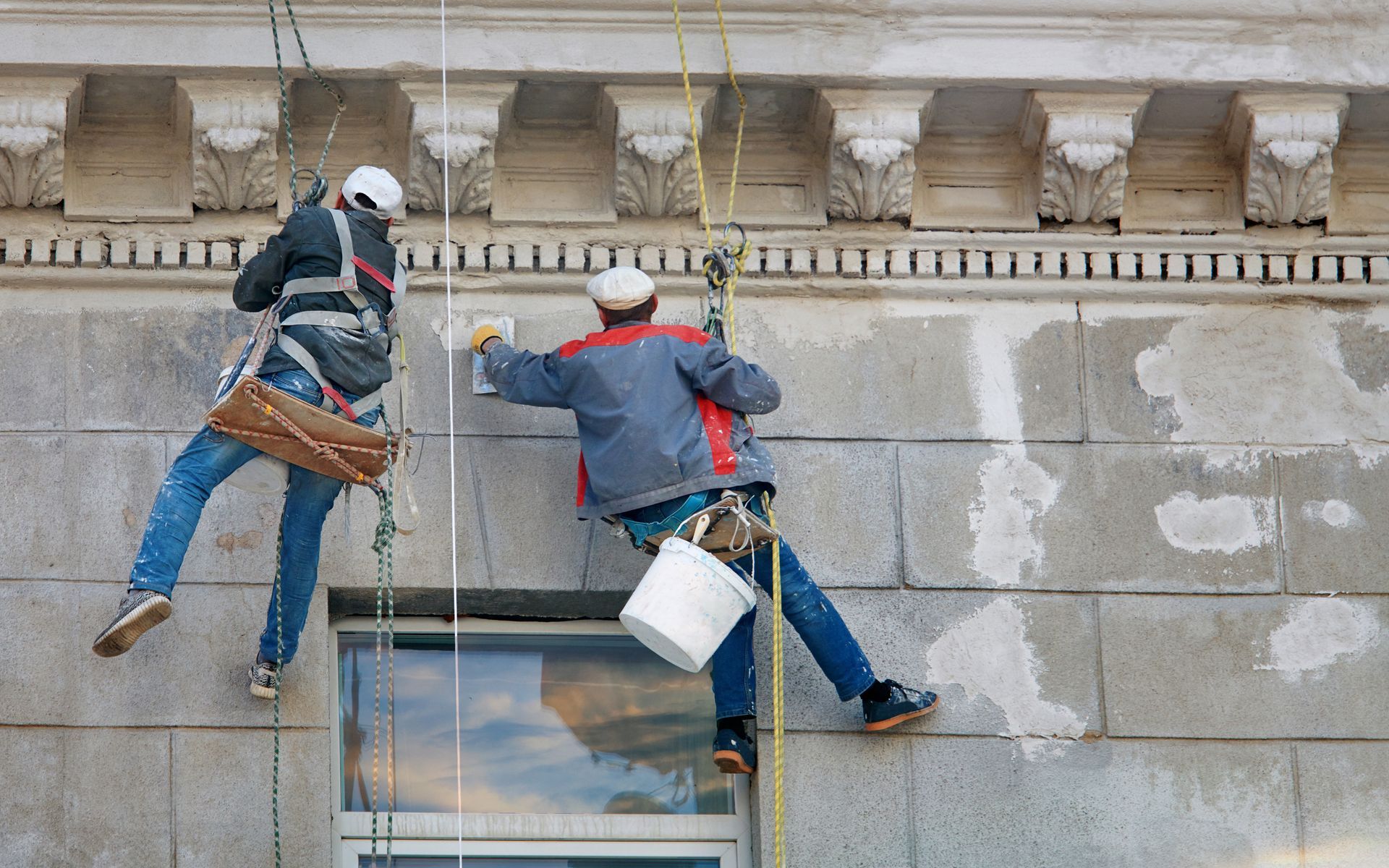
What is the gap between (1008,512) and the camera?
294 inches

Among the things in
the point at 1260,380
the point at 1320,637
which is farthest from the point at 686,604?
the point at 1260,380

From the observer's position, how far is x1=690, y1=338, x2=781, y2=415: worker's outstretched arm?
6.95m

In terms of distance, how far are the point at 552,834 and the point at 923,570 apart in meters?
1.56

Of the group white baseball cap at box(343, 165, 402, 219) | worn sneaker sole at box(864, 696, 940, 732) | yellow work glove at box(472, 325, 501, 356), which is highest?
white baseball cap at box(343, 165, 402, 219)

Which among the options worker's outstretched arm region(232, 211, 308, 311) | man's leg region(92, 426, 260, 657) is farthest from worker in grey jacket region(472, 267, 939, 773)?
man's leg region(92, 426, 260, 657)

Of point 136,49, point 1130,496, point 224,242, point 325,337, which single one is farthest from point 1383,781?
→ point 136,49

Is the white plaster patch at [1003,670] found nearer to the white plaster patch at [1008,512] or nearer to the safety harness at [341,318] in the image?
the white plaster patch at [1008,512]

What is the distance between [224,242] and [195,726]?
1.75 metres

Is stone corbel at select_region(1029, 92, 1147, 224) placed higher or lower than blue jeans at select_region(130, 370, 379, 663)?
higher

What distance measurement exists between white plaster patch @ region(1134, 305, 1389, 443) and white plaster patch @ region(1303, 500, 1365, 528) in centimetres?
24

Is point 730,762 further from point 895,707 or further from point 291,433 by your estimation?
point 291,433

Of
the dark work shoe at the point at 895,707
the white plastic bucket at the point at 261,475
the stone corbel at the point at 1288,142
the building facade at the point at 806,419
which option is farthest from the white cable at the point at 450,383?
the stone corbel at the point at 1288,142

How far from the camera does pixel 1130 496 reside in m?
7.52

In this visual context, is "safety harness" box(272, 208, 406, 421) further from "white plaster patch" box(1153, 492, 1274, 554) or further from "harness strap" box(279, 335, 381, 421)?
"white plaster patch" box(1153, 492, 1274, 554)
